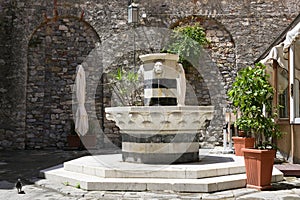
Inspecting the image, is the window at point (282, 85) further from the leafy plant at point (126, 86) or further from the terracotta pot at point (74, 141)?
the terracotta pot at point (74, 141)

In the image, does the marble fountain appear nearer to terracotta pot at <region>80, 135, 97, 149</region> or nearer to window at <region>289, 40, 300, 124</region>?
window at <region>289, 40, 300, 124</region>

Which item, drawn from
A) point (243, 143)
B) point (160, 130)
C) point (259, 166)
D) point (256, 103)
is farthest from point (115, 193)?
point (243, 143)

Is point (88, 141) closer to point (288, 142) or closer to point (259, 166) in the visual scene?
point (288, 142)

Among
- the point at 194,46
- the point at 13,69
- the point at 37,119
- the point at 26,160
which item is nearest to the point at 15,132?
the point at 37,119

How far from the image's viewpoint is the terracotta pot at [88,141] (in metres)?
12.1

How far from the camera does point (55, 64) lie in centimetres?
1285

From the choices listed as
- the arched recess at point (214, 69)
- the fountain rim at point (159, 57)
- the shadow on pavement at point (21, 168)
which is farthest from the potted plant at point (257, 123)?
the arched recess at point (214, 69)

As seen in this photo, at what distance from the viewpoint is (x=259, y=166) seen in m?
5.38

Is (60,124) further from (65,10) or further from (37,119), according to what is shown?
(65,10)

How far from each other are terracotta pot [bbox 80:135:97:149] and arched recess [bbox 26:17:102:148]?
2.83 ft

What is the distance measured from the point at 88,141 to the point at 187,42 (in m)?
4.30

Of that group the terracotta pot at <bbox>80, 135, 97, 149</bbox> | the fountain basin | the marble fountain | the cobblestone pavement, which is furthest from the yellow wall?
the terracotta pot at <bbox>80, 135, 97, 149</bbox>

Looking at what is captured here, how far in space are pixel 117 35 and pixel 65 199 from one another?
8.63m

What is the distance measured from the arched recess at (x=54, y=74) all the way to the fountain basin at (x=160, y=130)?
21.0ft
